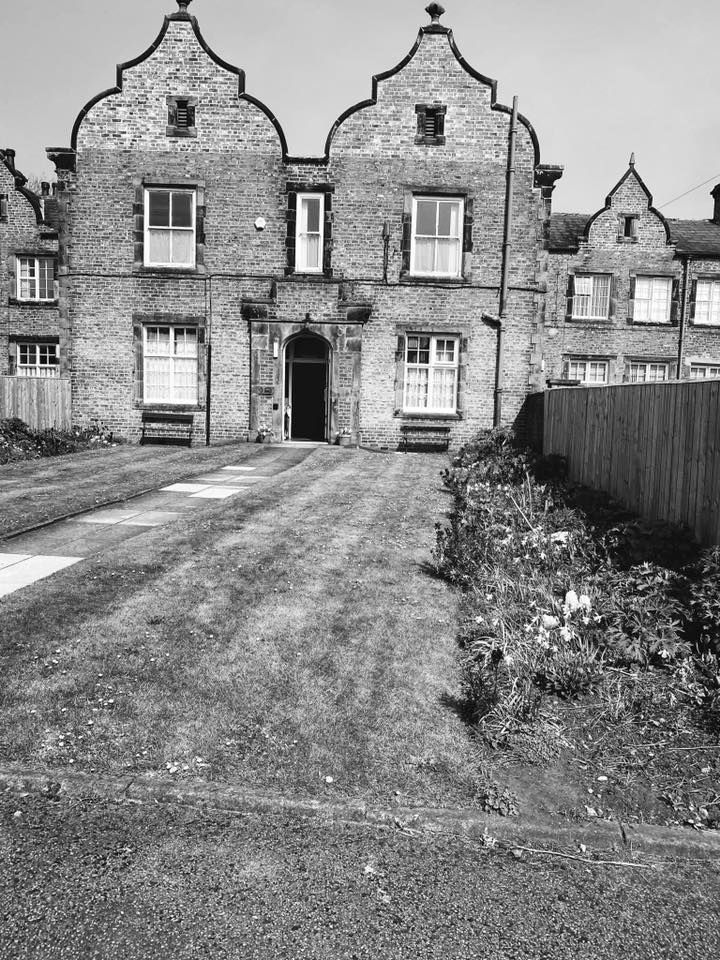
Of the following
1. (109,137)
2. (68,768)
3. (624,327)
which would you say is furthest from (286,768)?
(624,327)

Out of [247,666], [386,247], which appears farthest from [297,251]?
[247,666]

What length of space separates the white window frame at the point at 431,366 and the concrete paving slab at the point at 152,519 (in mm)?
11095

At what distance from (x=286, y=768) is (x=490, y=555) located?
164 inches

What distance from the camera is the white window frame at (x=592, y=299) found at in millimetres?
28922

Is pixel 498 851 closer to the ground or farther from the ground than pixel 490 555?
closer to the ground

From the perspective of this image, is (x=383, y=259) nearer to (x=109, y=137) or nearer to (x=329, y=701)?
(x=109, y=137)

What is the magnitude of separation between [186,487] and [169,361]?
8.73 metres

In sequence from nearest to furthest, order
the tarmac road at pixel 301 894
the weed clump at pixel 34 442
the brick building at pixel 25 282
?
the tarmac road at pixel 301 894 → the weed clump at pixel 34 442 → the brick building at pixel 25 282

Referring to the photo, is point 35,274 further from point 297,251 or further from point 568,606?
point 568,606

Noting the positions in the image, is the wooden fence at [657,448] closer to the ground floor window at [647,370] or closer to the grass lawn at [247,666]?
the grass lawn at [247,666]

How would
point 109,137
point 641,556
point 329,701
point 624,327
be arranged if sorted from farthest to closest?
point 624,327 → point 109,137 → point 641,556 → point 329,701

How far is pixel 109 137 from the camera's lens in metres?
19.8

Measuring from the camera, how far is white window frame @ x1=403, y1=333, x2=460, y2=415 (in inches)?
798

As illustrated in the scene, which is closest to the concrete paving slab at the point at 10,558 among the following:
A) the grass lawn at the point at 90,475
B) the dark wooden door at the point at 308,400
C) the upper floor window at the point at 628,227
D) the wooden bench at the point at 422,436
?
the grass lawn at the point at 90,475
